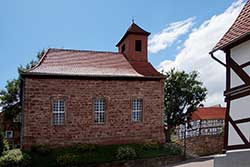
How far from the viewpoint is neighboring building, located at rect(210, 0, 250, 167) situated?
10.3m

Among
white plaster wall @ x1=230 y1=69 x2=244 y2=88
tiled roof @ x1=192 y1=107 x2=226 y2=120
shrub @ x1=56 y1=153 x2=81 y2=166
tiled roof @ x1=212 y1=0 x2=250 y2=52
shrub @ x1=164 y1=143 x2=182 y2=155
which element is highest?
tiled roof @ x1=212 y1=0 x2=250 y2=52

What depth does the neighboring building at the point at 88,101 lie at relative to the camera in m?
22.5

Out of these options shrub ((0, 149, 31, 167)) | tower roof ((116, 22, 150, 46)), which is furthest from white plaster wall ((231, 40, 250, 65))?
tower roof ((116, 22, 150, 46))

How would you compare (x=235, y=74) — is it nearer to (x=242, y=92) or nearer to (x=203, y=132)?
(x=242, y=92)

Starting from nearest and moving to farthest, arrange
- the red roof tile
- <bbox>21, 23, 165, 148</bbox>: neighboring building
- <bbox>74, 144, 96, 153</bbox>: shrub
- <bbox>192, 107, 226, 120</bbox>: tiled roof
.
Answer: <bbox>74, 144, 96, 153</bbox>: shrub < <bbox>21, 23, 165, 148</bbox>: neighboring building < the red roof tile < <bbox>192, 107, 226, 120</bbox>: tiled roof

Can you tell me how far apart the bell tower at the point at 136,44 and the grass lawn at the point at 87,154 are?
7949 mm

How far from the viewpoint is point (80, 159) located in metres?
20.2

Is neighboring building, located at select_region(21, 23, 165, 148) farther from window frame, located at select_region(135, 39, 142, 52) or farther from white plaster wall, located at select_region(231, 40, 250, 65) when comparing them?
white plaster wall, located at select_region(231, 40, 250, 65)

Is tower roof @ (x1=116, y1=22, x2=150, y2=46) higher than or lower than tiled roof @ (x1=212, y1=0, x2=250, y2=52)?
higher

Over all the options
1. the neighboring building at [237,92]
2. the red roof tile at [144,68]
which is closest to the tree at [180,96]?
the red roof tile at [144,68]

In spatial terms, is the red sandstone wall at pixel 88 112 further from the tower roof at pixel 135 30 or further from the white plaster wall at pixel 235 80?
the white plaster wall at pixel 235 80

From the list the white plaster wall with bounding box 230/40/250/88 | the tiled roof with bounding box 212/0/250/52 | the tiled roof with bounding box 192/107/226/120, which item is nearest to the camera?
the white plaster wall with bounding box 230/40/250/88

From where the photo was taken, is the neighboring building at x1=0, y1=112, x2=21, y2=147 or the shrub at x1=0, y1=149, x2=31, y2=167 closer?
the shrub at x1=0, y1=149, x2=31, y2=167

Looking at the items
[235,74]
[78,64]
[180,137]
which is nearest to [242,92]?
[235,74]
